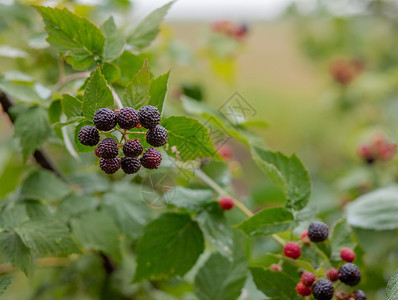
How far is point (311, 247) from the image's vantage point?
500mm

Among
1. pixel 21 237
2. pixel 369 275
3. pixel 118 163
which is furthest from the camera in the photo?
pixel 369 275

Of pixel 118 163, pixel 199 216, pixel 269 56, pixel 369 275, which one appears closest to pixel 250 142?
pixel 199 216

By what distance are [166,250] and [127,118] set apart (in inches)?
10.5

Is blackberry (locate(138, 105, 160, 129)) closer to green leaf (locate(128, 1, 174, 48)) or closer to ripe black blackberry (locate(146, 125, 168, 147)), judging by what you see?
ripe black blackberry (locate(146, 125, 168, 147))

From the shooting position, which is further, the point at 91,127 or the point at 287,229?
the point at 287,229

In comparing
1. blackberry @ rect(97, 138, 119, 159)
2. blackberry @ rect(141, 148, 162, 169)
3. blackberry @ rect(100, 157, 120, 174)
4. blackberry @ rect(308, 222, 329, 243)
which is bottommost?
blackberry @ rect(308, 222, 329, 243)

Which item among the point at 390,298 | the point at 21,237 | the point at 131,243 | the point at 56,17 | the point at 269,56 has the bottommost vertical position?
the point at 269,56

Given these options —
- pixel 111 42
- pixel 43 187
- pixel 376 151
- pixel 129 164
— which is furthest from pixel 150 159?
pixel 376 151

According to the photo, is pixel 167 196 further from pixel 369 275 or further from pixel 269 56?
pixel 269 56

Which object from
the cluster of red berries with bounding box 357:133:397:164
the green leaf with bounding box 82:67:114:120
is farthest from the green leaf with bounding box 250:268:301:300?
the cluster of red berries with bounding box 357:133:397:164

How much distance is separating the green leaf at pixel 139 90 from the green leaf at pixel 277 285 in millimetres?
246

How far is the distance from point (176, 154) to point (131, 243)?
0.58 m

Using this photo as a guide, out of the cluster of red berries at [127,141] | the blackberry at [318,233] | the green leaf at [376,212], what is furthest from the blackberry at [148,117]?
the green leaf at [376,212]

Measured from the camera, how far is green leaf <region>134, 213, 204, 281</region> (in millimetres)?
547
